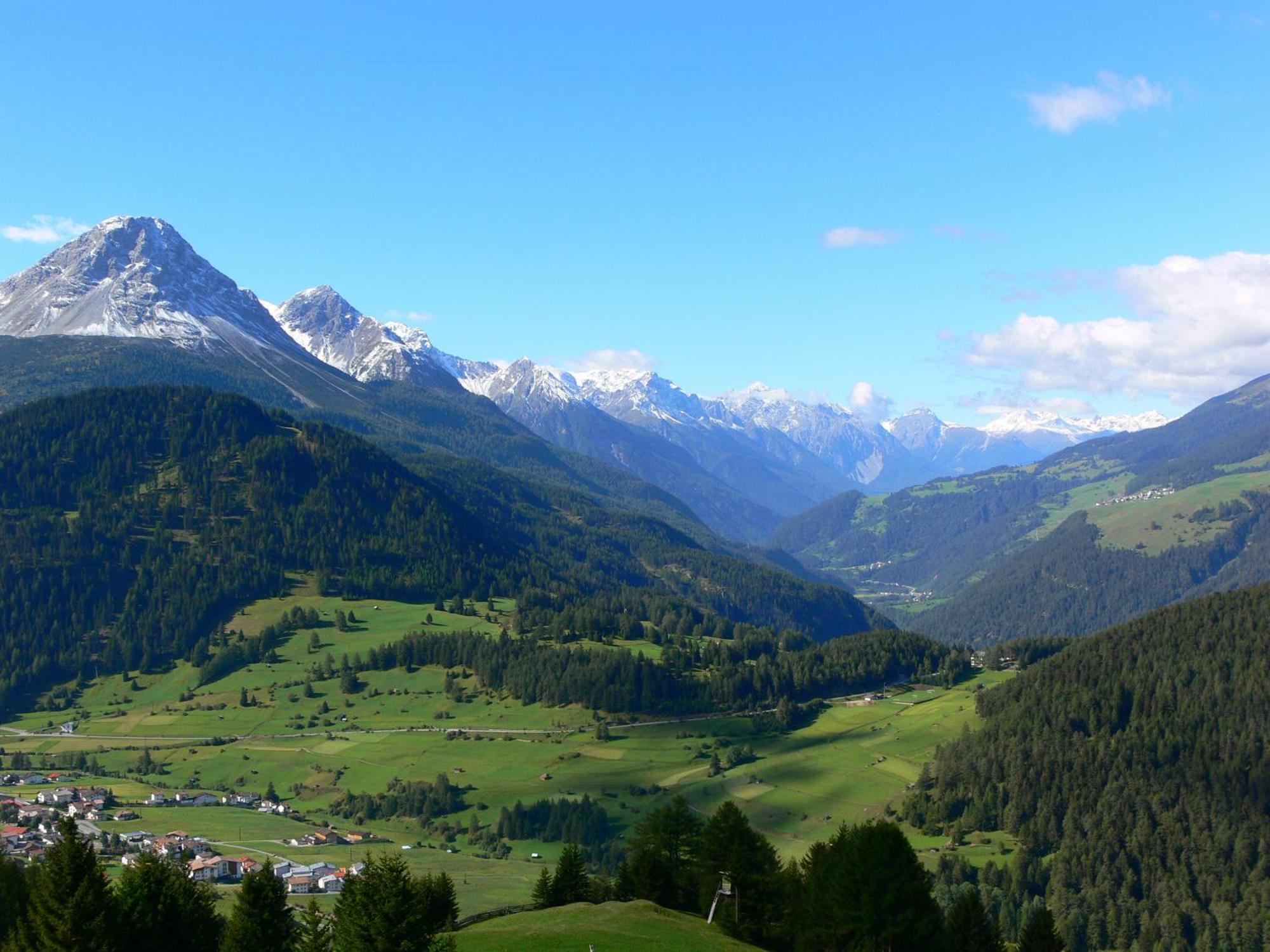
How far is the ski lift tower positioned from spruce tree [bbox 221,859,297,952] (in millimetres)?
28347

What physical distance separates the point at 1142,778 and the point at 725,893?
103477mm

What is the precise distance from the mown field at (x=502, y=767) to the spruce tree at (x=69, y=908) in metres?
79.8

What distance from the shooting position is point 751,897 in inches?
2849

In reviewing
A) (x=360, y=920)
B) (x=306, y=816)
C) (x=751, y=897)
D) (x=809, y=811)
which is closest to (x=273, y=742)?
(x=306, y=816)

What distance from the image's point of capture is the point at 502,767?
17125cm

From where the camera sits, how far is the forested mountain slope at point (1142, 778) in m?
126

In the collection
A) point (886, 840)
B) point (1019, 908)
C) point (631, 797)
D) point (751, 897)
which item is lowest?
point (1019, 908)

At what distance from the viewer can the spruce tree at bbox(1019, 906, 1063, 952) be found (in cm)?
6862

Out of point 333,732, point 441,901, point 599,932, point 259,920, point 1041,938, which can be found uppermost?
point 259,920

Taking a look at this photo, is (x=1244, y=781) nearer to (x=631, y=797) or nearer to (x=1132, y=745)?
(x=1132, y=745)

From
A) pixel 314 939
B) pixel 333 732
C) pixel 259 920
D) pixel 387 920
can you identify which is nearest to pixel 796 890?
pixel 387 920

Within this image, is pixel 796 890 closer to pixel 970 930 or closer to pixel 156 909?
pixel 970 930

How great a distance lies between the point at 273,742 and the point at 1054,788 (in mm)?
126134

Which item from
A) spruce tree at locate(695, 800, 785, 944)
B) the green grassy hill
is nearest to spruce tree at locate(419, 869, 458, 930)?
the green grassy hill
